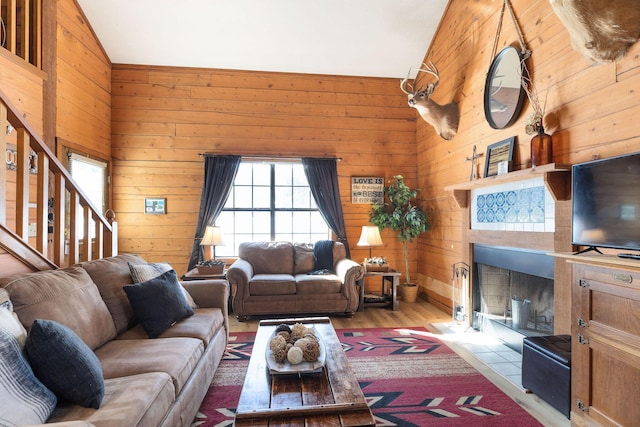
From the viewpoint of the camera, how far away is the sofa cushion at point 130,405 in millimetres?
1282

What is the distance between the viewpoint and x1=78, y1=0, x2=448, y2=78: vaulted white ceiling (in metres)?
4.15

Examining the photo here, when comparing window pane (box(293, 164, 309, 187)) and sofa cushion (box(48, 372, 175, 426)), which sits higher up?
window pane (box(293, 164, 309, 187))

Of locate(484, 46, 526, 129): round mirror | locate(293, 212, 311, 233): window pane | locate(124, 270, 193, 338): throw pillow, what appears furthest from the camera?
locate(293, 212, 311, 233): window pane

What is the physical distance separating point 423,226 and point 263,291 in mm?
2340

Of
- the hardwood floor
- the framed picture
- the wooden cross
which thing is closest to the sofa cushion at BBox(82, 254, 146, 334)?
the hardwood floor

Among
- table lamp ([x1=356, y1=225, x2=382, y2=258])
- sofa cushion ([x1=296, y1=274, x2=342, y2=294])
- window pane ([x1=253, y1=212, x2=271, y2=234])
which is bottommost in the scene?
sofa cushion ([x1=296, y1=274, x2=342, y2=294])

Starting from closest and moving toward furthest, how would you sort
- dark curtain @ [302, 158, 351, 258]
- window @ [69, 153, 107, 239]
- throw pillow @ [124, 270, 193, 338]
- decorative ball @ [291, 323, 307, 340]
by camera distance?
decorative ball @ [291, 323, 307, 340], throw pillow @ [124, 270, 193, 338], window @ [69, 153, 107, 239], dark curtain @ [302, 158, 351, 258]

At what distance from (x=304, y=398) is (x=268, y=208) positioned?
390 centimetres

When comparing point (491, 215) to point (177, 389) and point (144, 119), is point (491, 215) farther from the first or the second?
point (144, 119)

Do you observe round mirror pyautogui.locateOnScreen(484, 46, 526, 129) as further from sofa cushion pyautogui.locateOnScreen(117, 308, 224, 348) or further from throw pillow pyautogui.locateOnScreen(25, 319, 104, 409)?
throw pillow pyautogui.locateOnScreen(25, 319, 104, 409)

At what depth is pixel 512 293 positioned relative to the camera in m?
3.25

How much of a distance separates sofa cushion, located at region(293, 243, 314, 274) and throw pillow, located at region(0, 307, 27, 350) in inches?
130

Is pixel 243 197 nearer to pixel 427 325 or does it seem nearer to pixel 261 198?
pixel 261 198

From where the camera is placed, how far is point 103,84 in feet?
15.4
